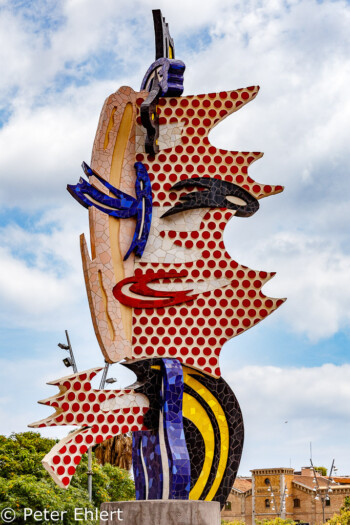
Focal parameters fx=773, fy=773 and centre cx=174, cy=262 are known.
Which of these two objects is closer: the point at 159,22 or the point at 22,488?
the point at 159,22

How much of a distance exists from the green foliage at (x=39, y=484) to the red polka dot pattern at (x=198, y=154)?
7926mm

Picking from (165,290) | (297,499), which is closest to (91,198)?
(165,290)

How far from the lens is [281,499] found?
42469 millimetres

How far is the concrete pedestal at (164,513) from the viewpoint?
11.2 meters

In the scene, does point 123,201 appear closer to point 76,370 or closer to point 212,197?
point 212,197

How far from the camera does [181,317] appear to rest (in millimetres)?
12875

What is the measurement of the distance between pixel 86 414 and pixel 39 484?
21.2 feet

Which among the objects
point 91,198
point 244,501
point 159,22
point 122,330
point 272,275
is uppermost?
point 159,22

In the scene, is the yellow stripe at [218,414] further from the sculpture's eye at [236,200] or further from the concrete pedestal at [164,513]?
the sculpture's eye at [236,200]

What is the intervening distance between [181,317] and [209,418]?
1725 millimetres

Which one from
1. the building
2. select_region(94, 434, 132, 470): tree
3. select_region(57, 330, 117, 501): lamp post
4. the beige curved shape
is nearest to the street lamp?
select_region(57, 330, 117, 501): lamp post

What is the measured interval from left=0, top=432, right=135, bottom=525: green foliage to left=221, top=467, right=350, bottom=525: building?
19355 millimetres

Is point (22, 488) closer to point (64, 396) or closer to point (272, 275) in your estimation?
point (64, 396)

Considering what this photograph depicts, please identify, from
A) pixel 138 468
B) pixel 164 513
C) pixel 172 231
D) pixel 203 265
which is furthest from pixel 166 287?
pixel 164 513
